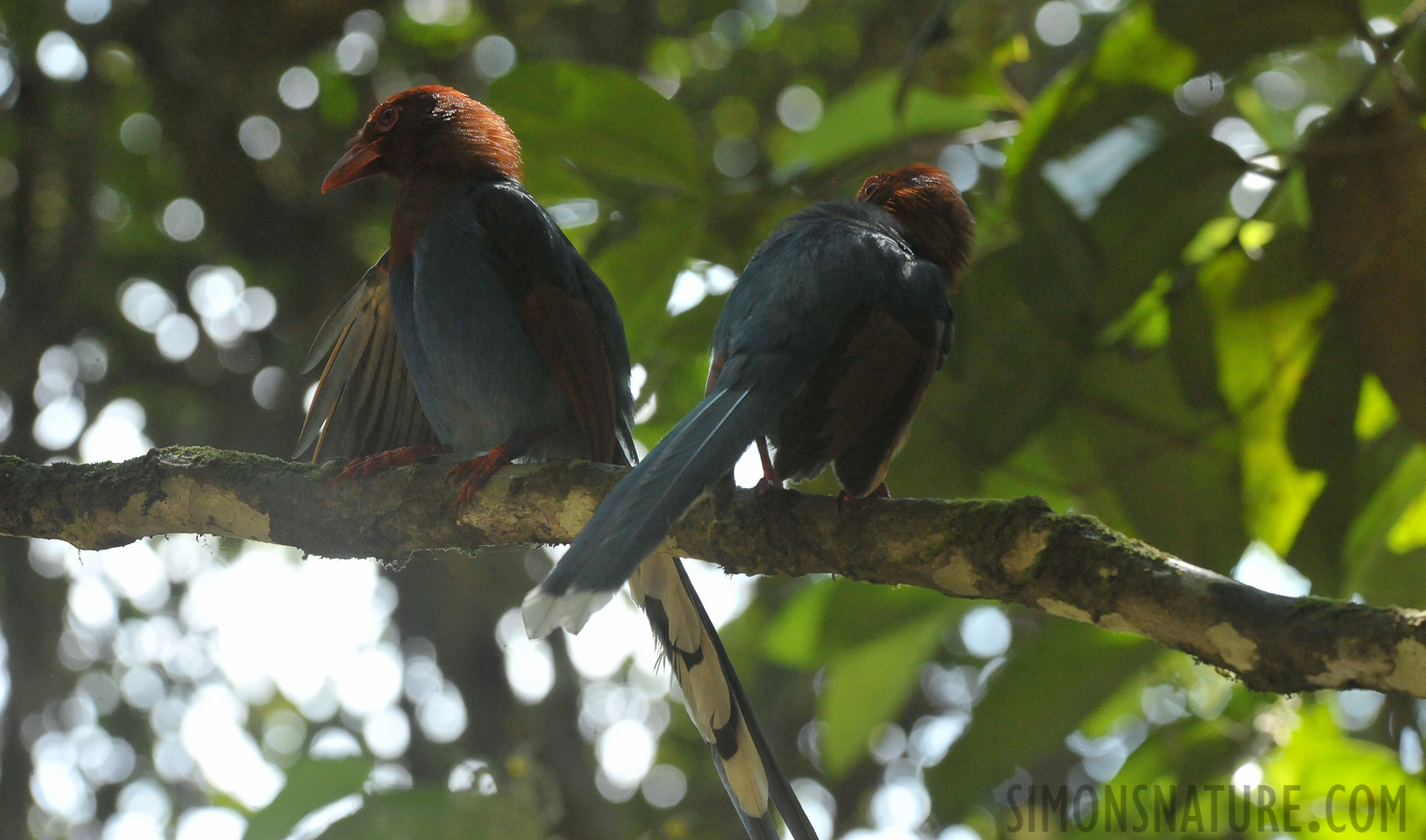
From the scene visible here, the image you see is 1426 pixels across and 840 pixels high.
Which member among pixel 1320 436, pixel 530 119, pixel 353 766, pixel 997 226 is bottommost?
pixel 353 766

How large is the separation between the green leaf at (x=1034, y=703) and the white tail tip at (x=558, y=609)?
6.50 ft

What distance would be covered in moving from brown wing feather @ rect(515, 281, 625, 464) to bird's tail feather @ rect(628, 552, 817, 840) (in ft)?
1.17

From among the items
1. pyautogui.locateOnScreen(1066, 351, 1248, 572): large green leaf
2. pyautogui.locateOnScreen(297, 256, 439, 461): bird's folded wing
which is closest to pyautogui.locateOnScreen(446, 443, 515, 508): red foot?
pyautogui.locateOnScreen(297, 256, 439, 461): bird's folded wing

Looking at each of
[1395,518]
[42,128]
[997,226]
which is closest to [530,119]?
[997,226]

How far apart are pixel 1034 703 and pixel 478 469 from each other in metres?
1.83

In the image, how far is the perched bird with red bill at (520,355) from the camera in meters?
2.73

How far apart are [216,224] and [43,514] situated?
3378mm

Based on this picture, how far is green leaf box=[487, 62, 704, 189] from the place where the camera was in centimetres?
319

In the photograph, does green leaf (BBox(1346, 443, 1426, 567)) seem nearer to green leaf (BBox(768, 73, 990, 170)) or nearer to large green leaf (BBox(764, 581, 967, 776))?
large green leaf (BBox(764, 581, 967, 776))

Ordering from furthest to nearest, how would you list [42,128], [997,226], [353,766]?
1. [42,128]
2. [997,226]
3. [353,766]

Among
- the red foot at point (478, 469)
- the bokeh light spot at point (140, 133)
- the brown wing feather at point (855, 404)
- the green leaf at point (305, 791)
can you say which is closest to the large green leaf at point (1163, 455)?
the brown wing feather at point (855, 404)

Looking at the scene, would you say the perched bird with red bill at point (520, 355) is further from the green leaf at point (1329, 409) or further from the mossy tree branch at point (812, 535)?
the green leaf at point (1329, 409)

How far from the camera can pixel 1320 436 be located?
2990mm

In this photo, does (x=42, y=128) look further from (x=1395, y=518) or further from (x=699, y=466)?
(x=1395, y=518)
